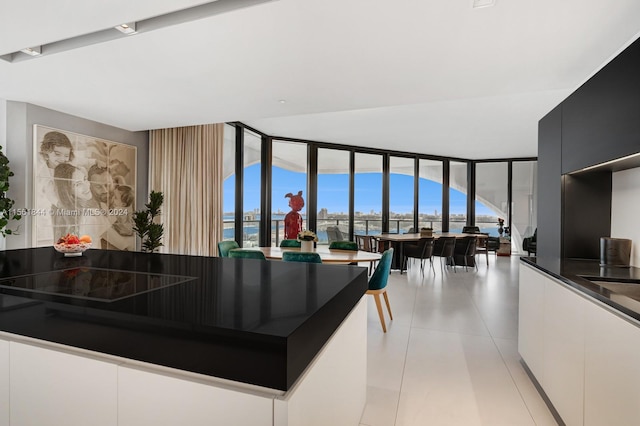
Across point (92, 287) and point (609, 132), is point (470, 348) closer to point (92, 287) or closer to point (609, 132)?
point (609, 132)

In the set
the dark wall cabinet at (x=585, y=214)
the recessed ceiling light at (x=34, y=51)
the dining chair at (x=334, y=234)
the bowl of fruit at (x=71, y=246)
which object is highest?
the recessed ceiling light at (x=34, y=51)

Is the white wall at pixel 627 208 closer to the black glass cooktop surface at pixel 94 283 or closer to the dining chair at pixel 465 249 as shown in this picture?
the black glass cooktop surface at pixel 94 283

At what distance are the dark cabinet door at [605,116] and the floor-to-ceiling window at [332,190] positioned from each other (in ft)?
19.8

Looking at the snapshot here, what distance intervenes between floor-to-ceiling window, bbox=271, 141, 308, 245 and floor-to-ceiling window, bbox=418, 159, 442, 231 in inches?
147

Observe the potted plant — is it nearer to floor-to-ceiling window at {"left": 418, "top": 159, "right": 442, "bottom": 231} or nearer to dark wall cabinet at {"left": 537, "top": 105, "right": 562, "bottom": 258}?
dark wall cabinet at {"left": 537, "top": 105, "right": 562, "bottom": 258}

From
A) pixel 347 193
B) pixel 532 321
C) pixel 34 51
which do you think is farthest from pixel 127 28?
pixel 347 193

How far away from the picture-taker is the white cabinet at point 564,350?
5.28 ft

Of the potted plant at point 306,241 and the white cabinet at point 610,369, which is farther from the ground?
the potted plant at point 306,241

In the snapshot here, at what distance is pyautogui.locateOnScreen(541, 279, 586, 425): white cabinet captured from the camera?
5.28 feet

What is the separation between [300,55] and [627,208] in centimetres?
249

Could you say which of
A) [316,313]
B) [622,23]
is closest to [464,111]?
[622,23]

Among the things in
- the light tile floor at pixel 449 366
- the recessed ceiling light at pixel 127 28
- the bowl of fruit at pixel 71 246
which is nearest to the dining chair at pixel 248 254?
the light tile floor at pixel 449 366

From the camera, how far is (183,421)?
2.87ft

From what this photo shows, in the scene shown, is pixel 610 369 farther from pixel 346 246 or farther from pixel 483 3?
pixel 346 246
